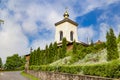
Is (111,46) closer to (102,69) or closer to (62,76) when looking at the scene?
(62,76)

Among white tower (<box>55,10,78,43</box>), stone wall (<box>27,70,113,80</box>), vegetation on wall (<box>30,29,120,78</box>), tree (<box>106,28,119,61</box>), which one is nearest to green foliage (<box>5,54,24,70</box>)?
white tower (<box>55,10,78,43</box>)

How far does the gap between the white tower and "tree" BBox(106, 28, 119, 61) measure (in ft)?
130

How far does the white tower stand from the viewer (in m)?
60.8

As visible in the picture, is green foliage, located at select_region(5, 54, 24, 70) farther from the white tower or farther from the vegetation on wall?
the vegetation on wall

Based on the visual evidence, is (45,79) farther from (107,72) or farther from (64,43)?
(107,72)

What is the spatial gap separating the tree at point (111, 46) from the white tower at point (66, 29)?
3952 centimetres

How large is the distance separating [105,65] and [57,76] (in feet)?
30.5

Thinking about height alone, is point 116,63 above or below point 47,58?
below

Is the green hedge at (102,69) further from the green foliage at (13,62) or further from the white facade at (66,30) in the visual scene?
the green foliage at (13,62)

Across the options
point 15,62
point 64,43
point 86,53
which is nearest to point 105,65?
point 86,53

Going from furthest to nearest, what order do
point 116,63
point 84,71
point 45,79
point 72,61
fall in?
point 72,61 < point 45,79 < point 84,71 < point 116,63

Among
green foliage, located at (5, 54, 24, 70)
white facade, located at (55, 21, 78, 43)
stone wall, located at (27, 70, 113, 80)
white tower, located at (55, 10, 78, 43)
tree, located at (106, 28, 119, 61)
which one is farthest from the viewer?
green foliage, located at (5, 54, 24, 70)

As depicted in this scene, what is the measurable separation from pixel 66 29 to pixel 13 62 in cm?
3563

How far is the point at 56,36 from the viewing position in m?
62.0
